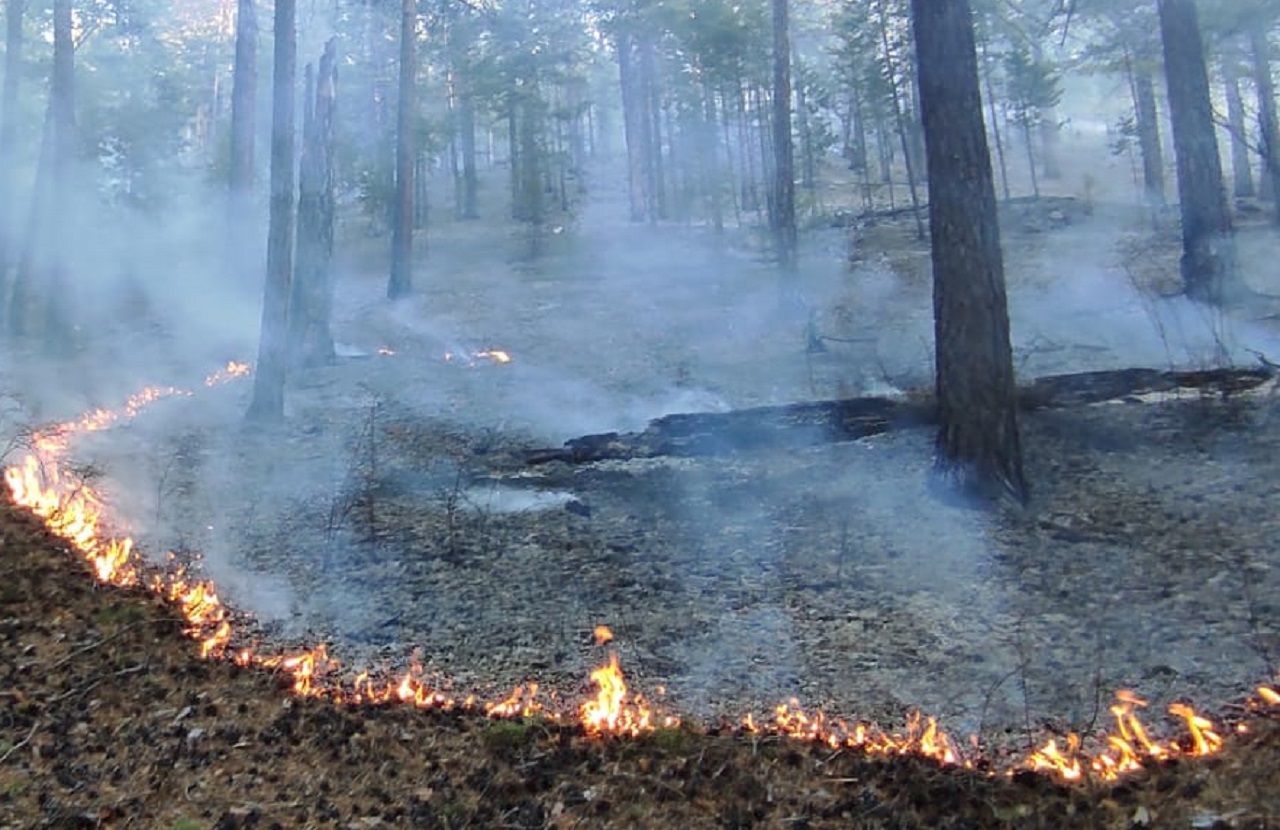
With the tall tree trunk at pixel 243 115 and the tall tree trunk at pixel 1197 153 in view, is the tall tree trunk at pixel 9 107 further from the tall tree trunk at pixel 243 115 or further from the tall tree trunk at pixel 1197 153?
the tall tree trunk at pixel 1197 153

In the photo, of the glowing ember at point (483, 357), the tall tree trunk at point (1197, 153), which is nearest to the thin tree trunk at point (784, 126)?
the glowing ember at point (483, 357)

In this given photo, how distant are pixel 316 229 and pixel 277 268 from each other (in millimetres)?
2323

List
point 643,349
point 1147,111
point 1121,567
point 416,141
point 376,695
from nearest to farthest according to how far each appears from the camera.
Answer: point 376,695, point 1121,567, point 643,349, point 1147,111, point 416,141

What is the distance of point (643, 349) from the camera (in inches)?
612

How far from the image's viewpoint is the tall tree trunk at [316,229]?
13727mm

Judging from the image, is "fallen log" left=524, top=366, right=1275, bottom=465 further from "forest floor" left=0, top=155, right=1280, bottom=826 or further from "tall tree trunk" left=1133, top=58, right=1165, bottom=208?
"tall tree trunk" left=1133, top=58, right=1165, bottom=208

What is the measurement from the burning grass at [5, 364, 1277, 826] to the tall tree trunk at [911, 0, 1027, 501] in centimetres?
305

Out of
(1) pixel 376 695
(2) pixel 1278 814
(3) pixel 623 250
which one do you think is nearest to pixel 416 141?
(3) pixel 623 250

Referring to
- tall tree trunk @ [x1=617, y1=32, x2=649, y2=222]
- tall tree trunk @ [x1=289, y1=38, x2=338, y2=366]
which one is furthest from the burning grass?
tall tree trunk @ [x1=617, y1=32, x2=649, y2=222]

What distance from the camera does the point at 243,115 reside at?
69.4 feet

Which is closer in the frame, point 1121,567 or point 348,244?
point 1121,567

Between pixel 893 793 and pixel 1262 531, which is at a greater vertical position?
pixel 1262 531

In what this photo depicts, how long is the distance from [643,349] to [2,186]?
1665 cm

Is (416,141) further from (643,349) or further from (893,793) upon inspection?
(893,793)
